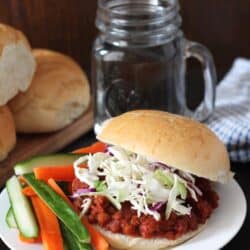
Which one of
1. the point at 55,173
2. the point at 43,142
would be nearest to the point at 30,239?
the point at 55,173

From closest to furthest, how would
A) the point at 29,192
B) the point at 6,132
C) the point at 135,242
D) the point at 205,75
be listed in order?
the point at 135,242 → the point at 29,192 → the point at 6,132 → the point at 205,75

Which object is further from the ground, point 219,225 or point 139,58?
point 139,58

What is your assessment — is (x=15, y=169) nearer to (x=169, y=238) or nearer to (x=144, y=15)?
(x=169, y=238)

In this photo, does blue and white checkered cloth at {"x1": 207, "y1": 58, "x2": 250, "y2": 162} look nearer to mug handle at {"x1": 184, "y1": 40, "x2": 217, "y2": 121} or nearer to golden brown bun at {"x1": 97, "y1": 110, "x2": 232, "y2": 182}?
mug handle at {"x1": 184, "y1": 40, "x2": 217, "y2": 121}

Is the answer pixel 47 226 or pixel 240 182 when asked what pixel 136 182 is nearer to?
pixel 47 226

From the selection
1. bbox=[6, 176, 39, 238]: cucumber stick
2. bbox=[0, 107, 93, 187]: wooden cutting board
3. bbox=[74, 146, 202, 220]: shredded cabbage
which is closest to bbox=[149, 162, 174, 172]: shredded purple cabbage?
bbox=[74, 146, 202, 220]: shredded cabbage

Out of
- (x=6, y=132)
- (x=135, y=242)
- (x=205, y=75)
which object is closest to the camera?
(x=135, y=242)

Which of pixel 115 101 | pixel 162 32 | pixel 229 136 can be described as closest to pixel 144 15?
pixel 162 32

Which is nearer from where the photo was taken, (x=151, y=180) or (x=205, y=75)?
(x=151, y=180)
